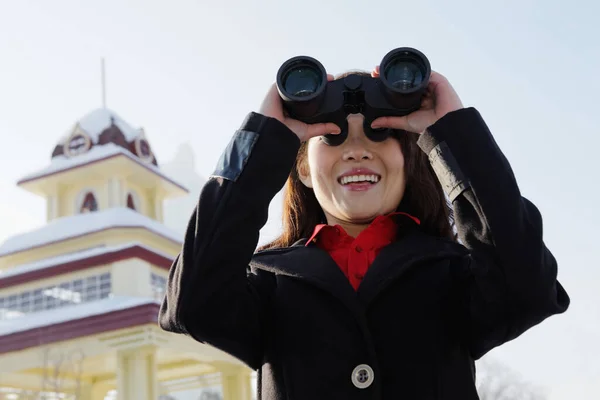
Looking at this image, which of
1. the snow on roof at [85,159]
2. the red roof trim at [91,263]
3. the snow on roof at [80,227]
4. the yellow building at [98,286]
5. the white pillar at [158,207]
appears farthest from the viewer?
the white pillar at [158,207]

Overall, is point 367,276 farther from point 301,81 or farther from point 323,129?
point 301,81

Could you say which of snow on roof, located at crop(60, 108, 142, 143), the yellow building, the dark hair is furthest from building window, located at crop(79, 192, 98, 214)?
the dark hair

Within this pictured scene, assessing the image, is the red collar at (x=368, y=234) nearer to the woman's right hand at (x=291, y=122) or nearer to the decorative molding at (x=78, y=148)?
the woman's right hand at (x=291, y=122)

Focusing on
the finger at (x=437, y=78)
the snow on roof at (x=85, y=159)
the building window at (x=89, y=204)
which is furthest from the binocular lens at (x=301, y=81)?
the building window at (x=89, y=204)

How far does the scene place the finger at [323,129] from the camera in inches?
68.0

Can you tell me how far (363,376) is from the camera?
5.03 ft

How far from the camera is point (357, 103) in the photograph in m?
1.72

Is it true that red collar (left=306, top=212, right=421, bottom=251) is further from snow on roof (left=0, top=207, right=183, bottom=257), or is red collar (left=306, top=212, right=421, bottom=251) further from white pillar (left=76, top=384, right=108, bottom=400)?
white pillar (left=76, top=384, right=108, bottom=400)

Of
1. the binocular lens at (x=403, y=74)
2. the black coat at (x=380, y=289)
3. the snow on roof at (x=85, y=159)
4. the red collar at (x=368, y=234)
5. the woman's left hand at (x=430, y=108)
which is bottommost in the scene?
the black coat at (x=380, y=289)

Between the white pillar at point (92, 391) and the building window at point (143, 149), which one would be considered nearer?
the white pillar at point (92, 391)

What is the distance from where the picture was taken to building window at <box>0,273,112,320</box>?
14250 millimetres

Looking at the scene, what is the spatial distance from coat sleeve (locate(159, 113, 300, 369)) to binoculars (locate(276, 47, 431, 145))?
8cm

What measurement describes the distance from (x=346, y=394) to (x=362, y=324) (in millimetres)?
143

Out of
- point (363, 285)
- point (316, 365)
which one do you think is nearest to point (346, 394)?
point (316, 365)
